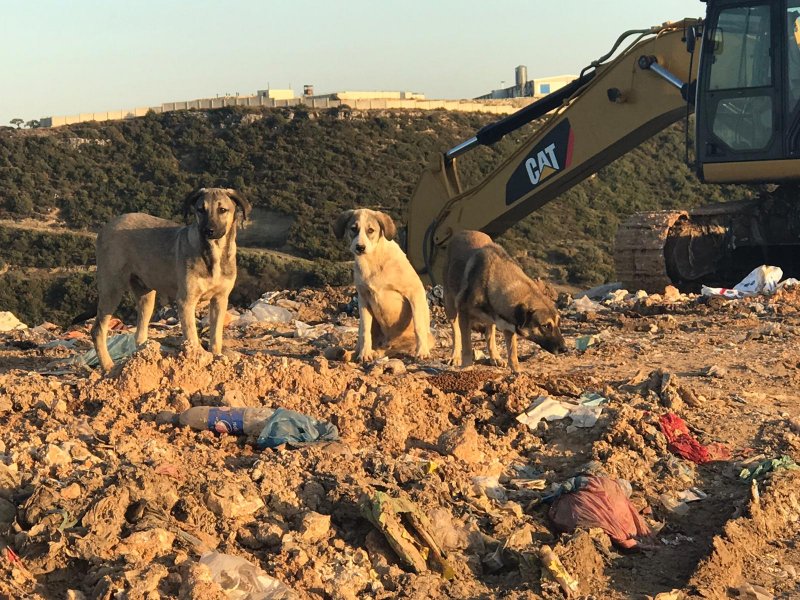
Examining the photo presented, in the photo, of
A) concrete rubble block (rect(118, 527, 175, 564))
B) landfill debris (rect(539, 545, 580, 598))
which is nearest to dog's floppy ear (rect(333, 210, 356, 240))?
landfill debris (rect(539, 545, 580, 598))

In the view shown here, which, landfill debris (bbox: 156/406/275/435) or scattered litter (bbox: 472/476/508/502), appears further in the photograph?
landfill debris (bbox: 156/406/275/435)

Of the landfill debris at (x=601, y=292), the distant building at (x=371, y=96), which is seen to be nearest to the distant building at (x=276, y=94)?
the distant building at (x=371, y=96)

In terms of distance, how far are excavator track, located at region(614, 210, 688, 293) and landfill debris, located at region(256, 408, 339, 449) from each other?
10156mm

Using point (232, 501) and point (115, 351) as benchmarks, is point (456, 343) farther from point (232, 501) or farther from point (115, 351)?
point (232, 501)

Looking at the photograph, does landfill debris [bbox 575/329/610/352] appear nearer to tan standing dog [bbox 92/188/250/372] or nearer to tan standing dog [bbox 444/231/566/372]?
tan standing dog [bbox 444/231/566/372]

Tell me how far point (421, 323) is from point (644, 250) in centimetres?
721

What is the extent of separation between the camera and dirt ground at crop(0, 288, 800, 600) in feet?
15.7

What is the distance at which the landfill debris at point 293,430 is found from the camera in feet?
20.7

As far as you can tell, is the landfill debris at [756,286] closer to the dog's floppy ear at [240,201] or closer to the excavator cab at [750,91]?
the excavator cab at [750,91]

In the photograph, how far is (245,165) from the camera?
50.8 meters

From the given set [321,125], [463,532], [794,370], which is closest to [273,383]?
[463,532]

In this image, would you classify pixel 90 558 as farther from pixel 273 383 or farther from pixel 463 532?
pixel 273 383

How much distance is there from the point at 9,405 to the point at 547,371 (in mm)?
4618

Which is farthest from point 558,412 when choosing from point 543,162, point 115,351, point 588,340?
point 543,162
